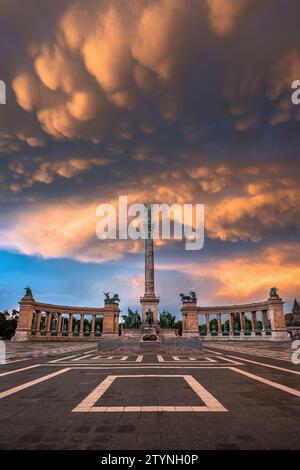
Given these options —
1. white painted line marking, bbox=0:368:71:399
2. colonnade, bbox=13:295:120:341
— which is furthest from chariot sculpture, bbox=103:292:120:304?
white painted line marking, bbox=0:368:71:399

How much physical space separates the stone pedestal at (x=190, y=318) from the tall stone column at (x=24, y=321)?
141ft

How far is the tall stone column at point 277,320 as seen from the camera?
242 feet

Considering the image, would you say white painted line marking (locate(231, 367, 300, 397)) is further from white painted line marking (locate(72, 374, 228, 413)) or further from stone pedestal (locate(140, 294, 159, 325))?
stone pedestal (locate(140, 294, 159, 325))

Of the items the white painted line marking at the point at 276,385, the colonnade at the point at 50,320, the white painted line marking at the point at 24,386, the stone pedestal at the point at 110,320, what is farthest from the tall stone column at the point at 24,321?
the white painted line marking at the point at 276,385

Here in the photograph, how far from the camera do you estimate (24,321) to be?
72.8 m

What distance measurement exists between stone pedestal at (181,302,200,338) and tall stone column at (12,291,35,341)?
43123mm

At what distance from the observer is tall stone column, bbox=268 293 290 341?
73875mm

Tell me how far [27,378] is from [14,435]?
9692mm

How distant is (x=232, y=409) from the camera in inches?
368

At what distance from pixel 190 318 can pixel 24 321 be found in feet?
151

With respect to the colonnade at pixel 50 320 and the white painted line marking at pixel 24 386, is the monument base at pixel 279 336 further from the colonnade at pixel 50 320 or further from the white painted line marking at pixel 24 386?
the white painted line marking at pixel 24 386
